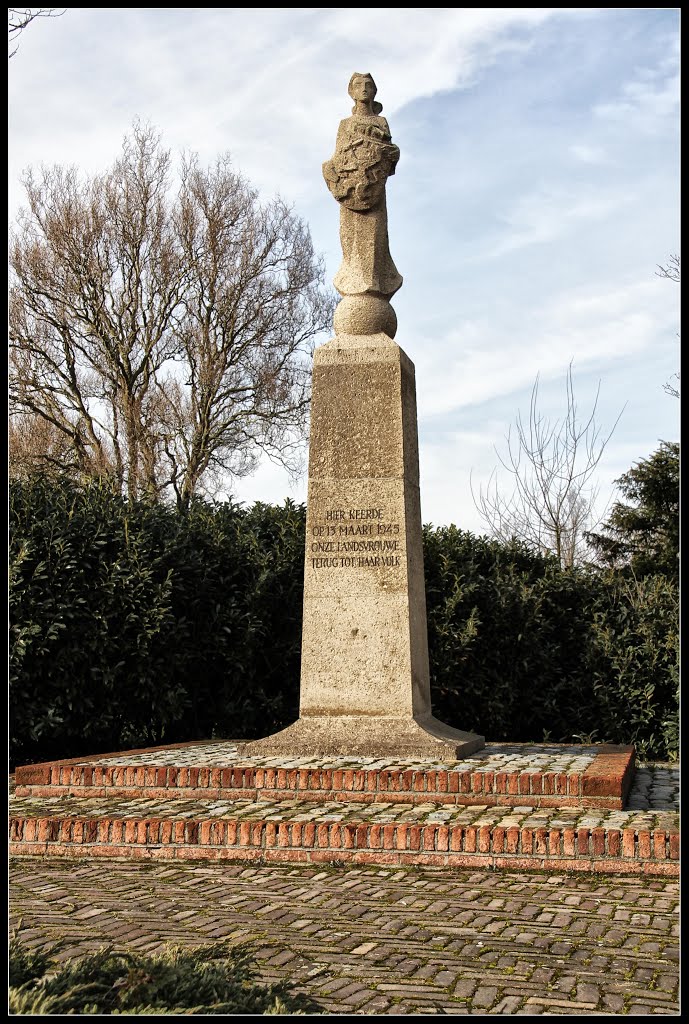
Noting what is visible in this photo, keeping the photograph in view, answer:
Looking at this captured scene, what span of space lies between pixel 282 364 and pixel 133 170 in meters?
6.10

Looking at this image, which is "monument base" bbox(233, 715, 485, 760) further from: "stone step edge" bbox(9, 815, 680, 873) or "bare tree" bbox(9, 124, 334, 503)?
"bare tree" bbox(9, 124, 334, 503)

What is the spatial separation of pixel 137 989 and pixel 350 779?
4.58 meters

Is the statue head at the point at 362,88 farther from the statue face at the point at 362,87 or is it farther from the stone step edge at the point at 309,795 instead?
the stone step edge at the point at 309,795

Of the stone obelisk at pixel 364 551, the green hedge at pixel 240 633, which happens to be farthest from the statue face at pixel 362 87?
the green hedge at pixel 240 633

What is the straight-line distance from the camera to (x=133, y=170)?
85.6 feet

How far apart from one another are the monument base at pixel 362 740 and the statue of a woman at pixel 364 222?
136 inches

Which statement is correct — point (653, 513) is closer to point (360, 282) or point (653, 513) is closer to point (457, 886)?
point (360, 282)

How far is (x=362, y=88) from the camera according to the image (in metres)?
9.66

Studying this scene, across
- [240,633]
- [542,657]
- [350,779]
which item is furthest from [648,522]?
[350,779]

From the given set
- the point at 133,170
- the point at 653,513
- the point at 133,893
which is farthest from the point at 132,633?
the point at 133,170

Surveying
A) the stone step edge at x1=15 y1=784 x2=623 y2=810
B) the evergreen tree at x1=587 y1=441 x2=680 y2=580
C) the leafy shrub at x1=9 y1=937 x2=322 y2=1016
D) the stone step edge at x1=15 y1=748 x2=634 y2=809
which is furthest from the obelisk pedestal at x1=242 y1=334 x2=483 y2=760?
the evergreen tree at x1=587 y1=441 x2=680 y2=580

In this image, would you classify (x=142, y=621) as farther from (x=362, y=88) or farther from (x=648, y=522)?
(x=648, y=522)

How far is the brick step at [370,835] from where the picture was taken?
603 centimetres

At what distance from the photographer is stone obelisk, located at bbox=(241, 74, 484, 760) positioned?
866cm
